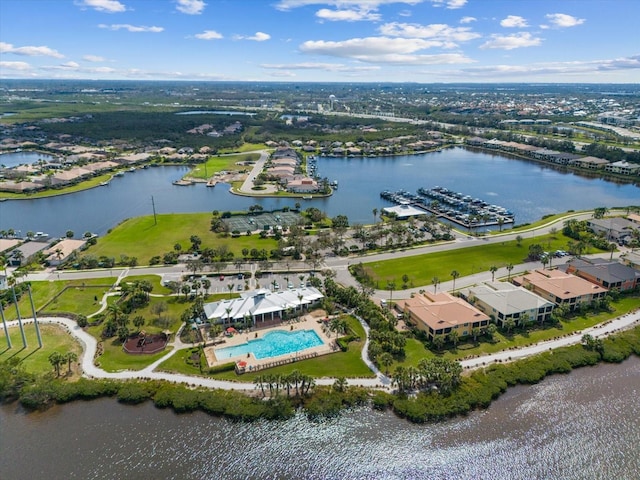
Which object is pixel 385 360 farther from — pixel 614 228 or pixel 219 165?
pixel 219 165

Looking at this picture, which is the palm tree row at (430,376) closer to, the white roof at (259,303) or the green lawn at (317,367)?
the green lawn at (317,367)

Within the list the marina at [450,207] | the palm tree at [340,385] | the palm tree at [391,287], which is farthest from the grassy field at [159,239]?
the palm tree at [340,385]

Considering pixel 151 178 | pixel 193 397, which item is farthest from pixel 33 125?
pixel 193 397

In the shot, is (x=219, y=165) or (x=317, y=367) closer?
(x=317, y=367)

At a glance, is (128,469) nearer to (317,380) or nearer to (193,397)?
(193,397)

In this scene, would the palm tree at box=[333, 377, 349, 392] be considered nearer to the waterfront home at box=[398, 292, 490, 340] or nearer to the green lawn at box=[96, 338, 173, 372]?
the waterfront home at box=[398, 292, 490, 340]

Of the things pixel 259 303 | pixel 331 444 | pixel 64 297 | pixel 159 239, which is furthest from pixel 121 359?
pixel 159 239

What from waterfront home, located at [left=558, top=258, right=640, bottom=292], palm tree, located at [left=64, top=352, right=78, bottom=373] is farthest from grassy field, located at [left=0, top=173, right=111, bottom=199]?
waterfront home, located at [left=558, top=258, right=640, bottom=292]
